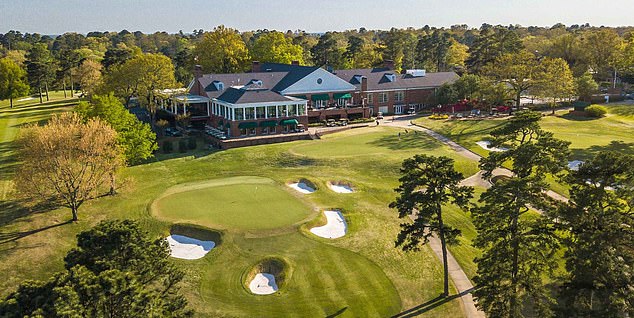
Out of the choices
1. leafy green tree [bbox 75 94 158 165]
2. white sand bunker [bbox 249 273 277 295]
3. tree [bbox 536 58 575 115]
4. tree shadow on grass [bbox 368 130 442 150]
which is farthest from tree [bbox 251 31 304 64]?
white sand bunker [bbox 249 273 277 295]

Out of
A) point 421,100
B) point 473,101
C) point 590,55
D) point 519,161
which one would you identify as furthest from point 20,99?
point 590,55

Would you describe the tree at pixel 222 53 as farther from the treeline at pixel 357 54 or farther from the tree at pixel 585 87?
the tree at pixel 585 87

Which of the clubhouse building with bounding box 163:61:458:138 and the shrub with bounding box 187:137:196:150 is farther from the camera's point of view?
the clubhouse building with bounding box 163:61:458:138

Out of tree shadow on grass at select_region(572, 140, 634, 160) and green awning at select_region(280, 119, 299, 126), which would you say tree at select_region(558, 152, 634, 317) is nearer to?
tree shadow on grass at select_region(572, 140, 634, 160)

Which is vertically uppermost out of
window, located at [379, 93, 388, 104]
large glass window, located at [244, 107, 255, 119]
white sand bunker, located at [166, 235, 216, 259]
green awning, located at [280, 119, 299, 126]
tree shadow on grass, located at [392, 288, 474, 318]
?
window, located at [379, 93, 388, 104]

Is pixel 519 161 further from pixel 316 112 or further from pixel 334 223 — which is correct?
pixel 316 112

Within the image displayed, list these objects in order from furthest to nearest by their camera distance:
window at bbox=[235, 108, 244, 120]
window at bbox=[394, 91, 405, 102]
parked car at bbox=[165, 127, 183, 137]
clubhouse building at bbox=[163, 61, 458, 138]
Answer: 1. window at bbox=[394, 91, 405, 102]
2. parked car at bbox=[165, 127, 183, 137]
3. clubhouse building at bbox=[163, 61, 458, 138]
4. window at bbox=[235, 108, 244, 120]

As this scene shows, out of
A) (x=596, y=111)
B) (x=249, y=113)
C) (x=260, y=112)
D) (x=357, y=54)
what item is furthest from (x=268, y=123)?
(x=357, y=54)

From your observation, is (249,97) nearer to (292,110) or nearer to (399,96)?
(292,110)

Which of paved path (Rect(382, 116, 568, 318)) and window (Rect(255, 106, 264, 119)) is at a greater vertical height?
window (Rect(255, 106, 264, 119))
